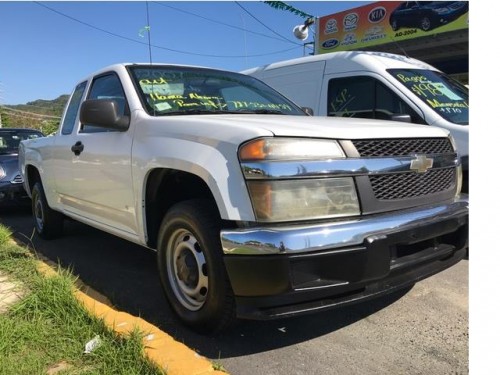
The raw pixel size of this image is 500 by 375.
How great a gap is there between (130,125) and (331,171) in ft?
5.44

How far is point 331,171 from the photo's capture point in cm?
242

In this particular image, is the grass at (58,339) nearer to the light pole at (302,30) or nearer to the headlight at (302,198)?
the headlight at (302,198)

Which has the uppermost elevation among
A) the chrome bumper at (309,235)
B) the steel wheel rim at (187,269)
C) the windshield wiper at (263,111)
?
the windshield wiper at (263,111)

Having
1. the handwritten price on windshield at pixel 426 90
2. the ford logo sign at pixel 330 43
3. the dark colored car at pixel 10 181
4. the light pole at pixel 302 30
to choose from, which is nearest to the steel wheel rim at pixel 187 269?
the handwritten price on windshield at pixel 426 90

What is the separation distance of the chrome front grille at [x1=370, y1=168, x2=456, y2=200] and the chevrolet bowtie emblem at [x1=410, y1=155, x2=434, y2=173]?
0.03m

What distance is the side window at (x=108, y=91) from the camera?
148 inches

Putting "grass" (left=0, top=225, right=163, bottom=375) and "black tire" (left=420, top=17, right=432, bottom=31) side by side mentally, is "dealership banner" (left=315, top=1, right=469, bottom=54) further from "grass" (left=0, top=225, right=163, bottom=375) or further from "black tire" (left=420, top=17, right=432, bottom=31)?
"grass" (left=0, top=225, right=163, bottom=375)

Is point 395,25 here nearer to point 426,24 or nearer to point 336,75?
point 426,24

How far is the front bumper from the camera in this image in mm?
2309

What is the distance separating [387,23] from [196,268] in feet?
46.5

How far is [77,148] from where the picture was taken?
166 inches

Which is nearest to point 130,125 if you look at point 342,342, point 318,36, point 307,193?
point 307,193

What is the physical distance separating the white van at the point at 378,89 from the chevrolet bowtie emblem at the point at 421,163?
80.8 inches

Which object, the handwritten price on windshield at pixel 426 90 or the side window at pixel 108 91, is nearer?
the side window at pixel 108 91
